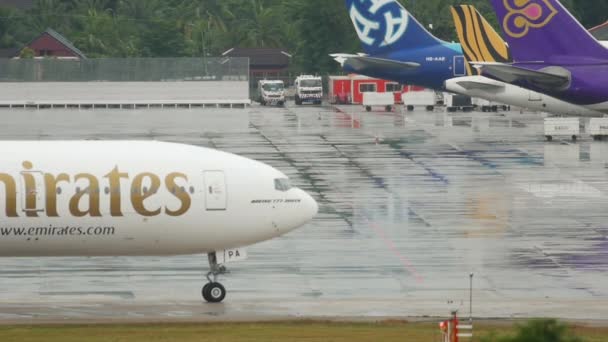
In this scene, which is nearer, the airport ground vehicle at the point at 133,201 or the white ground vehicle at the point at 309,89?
the airport ground vehicle at the point at 133,201

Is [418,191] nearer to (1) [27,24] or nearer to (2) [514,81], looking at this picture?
(2) [514,81]

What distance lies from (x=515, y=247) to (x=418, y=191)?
43.7 feet

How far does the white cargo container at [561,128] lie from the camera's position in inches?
2992

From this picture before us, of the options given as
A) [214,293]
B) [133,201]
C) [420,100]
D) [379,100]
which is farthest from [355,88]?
[133,201]

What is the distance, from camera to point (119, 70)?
11262 centimetres

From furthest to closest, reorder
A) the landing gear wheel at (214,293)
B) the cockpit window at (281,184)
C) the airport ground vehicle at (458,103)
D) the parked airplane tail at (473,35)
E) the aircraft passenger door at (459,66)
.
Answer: the airport ground vehicle at (458,103) → the aircraft passenger door at (459,66) → the parked airplane tail at (473,35) → the cockpit window at (281,184) → the landing gear wheel at (214,293)

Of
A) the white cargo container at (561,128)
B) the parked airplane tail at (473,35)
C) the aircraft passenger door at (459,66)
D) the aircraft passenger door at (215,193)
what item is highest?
the parked airplane tail at (473,35)

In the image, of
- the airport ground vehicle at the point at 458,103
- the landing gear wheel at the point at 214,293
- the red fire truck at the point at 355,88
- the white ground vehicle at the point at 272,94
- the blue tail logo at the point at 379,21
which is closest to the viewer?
the landing gear wheel at the point at 214,293

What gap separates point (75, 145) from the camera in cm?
3288

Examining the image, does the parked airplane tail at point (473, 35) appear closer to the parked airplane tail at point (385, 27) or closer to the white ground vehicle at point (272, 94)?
the parked airplane tail at point (385, 27)

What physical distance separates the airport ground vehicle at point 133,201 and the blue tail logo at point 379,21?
65.7 meters

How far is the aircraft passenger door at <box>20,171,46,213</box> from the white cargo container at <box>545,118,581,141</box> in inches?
1888

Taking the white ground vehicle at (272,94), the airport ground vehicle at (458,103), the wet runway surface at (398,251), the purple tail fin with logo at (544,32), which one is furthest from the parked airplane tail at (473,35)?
the white ground vehicle at (272,94)

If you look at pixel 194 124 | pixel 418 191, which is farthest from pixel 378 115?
pixel 418 191
